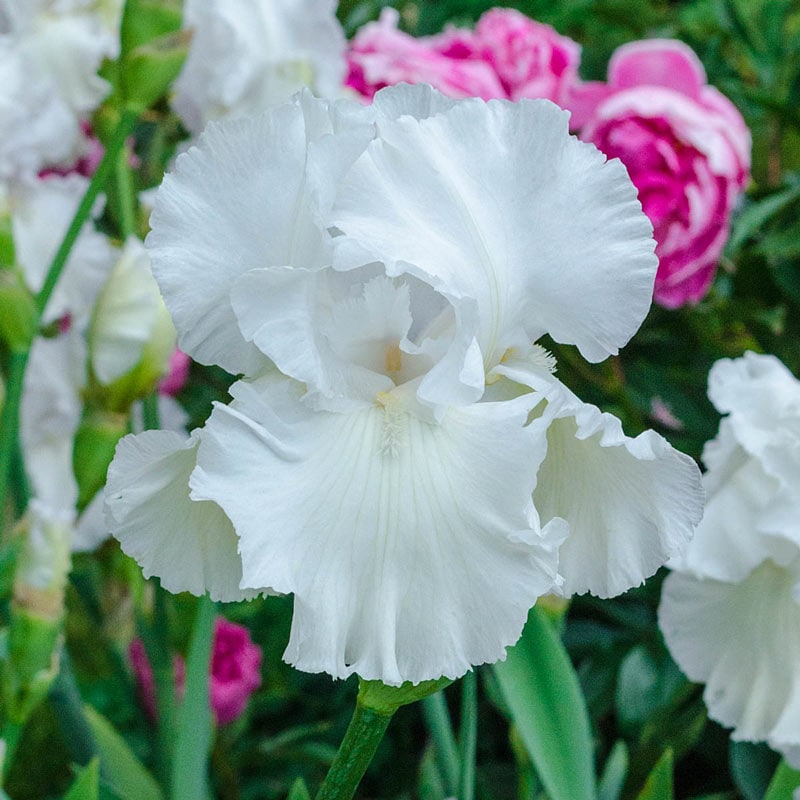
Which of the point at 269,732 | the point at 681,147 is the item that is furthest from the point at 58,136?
the point at 269,732

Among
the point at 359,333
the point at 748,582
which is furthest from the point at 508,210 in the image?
the point at 748,582

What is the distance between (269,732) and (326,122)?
621mm

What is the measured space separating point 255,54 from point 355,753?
0.40 metres

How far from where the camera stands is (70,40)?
567 mm

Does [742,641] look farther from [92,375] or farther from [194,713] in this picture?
[92,375]

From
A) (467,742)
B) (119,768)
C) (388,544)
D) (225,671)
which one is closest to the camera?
(388,544)

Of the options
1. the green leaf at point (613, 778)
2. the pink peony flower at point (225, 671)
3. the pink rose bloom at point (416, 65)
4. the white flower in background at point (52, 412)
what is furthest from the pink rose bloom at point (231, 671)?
the pink rose bloom at point (416, 65)

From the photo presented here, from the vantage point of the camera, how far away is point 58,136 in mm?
571

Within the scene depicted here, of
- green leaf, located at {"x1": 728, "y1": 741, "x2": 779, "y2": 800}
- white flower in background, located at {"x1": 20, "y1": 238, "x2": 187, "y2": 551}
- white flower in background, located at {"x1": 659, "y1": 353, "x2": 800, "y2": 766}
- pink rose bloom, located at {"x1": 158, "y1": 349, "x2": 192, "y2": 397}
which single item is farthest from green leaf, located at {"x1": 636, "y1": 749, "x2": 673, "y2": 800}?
pink rose bloom, located at {"x1": 158, "y1": 349, "x2": 192, "y2": 397}

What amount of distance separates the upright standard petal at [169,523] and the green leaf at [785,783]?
0.25m

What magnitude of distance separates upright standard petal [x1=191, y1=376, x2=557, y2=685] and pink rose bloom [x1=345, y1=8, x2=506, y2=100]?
0.40m

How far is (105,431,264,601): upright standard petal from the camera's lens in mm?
270

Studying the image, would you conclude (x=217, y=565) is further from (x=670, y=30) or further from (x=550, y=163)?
(x=670, y=30)

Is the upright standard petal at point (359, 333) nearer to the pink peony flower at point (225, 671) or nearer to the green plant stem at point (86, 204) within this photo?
the green plant stem at point (86, 204)
